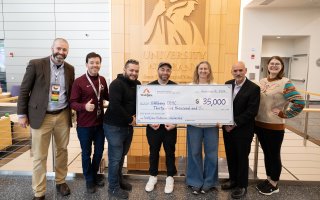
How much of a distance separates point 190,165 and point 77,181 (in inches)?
58.3

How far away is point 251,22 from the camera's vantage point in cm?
1023

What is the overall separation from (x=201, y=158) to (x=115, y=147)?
1011 millimetres

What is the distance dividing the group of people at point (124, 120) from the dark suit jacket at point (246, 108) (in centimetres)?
1

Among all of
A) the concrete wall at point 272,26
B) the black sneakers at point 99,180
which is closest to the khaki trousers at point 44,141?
the black sneakers at point 99,180

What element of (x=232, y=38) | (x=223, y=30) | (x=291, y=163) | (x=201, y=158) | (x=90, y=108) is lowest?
(x=291, y=163)

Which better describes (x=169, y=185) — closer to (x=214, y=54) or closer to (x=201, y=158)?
(x=201, y=158)

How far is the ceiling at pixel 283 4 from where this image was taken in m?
9.24

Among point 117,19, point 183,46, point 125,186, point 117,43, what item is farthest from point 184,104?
point 117,19

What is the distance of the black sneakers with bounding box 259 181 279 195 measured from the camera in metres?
2.87

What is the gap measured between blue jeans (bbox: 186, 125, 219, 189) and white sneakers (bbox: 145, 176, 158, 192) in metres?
0.42

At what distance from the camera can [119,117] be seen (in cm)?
261

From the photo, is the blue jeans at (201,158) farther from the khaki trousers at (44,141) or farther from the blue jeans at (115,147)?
the khaki trousers at (44,141)

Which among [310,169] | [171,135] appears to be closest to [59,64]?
[171,135]

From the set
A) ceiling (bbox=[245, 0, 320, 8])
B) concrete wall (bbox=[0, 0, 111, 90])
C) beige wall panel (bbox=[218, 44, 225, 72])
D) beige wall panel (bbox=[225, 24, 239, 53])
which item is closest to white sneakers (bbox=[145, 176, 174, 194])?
beige wall panel (bbox=[218, 44, 225, 72])
